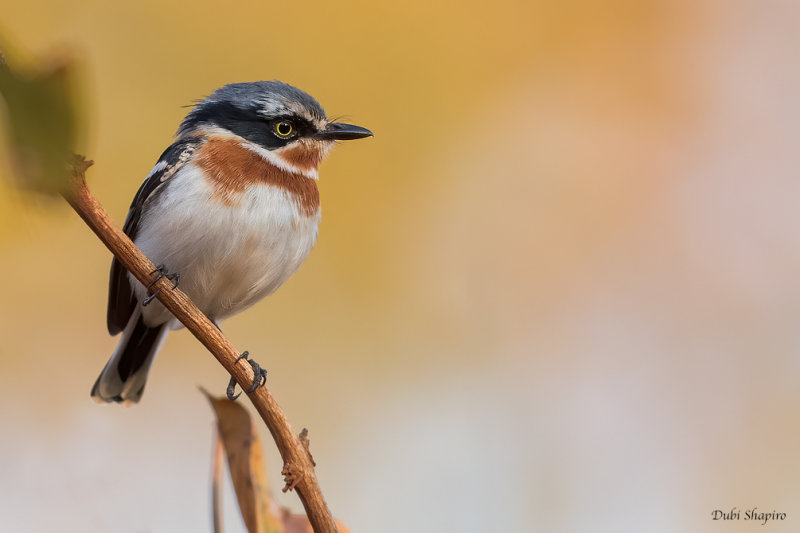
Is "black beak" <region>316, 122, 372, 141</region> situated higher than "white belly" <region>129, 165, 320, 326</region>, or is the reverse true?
"black beak" <region>316, 122, 372, 141</region>

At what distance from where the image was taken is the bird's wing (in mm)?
4168

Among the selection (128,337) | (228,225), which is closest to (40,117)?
(228,225)

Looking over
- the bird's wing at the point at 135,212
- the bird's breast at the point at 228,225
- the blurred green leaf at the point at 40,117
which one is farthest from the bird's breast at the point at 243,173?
the blurred green leaf at the point at 40,117

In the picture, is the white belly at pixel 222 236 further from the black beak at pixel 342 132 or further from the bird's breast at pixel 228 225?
the black beak at pixel 342 132

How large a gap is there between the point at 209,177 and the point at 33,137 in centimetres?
335

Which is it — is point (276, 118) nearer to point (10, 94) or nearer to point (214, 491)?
point (214, 491)

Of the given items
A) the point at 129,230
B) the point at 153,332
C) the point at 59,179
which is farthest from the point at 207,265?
the point at 59,179

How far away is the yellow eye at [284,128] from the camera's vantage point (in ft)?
14.3

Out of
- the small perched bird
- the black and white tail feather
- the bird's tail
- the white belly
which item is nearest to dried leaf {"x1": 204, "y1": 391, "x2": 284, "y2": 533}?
the small perched bird

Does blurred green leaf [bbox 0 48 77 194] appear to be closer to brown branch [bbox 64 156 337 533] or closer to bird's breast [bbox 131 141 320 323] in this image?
brown branch [bbox 64 156 337 533]

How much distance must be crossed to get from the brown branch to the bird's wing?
173 centimetres

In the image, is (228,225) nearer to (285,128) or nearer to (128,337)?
(285,128)

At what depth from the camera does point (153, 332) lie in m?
4.91

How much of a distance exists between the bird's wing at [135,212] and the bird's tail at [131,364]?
92 millimetres
